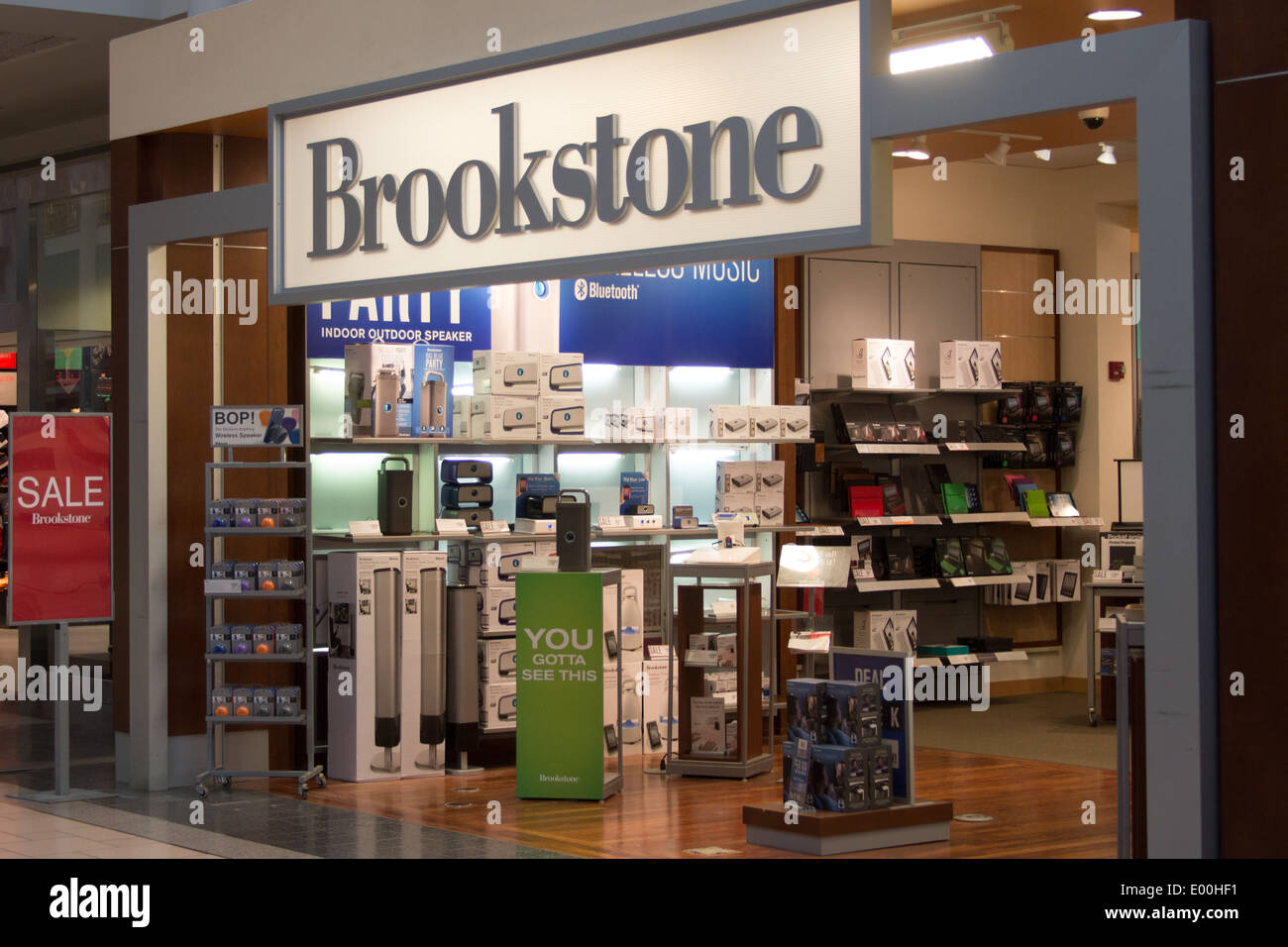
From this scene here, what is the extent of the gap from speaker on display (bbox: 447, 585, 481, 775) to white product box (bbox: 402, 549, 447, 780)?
0.36 feet

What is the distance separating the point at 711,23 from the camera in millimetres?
5336

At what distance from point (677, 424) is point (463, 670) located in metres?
1.97

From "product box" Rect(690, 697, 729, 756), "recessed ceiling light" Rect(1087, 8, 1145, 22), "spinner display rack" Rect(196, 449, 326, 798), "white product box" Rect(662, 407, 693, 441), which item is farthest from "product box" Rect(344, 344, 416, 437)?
"recessed ceiling light" Rect(1087, 8, 1145, 22)

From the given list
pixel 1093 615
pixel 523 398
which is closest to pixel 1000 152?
pixel 523 398

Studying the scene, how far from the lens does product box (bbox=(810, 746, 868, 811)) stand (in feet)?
19.4

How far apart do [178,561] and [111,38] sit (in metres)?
3.07

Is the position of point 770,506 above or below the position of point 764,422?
below

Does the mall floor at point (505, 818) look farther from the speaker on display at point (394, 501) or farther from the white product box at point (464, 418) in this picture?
the white product box at point (464, 418)

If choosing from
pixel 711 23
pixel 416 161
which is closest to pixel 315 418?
pixel 416 161

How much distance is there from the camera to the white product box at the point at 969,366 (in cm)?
1035

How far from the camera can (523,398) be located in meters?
8.22

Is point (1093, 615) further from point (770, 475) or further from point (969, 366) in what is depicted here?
point (770, 475)

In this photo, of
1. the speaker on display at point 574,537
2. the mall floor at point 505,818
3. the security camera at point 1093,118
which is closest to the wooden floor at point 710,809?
the mall floor at point 505,818

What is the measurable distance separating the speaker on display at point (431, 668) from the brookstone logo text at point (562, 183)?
78.5 inches
